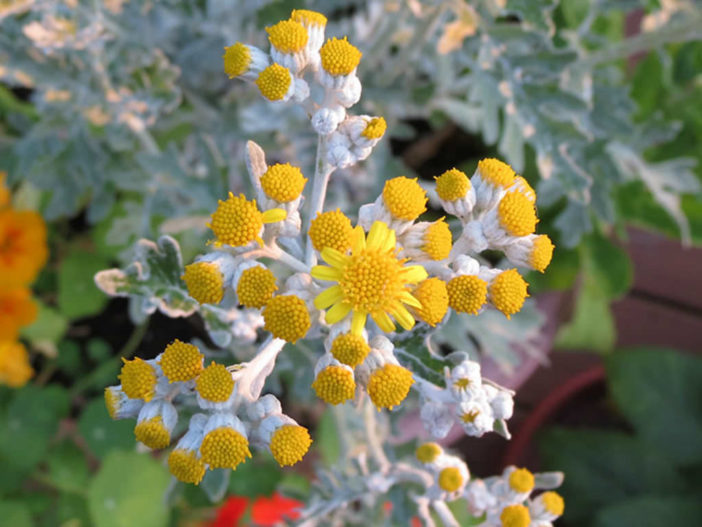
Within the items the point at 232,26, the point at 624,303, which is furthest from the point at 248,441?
the point at 624,303

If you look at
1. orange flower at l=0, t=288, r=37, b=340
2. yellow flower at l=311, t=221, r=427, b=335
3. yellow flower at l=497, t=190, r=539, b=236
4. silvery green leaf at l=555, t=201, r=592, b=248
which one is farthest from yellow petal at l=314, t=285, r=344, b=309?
orange flower at l=0, t=288, r=37, b=340

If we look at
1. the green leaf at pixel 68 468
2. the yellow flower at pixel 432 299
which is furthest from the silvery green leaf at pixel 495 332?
the green leaf at pixel 68 468

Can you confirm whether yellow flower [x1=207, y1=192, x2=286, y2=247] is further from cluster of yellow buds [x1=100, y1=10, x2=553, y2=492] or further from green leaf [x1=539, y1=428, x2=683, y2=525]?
green leaf [x1=539, y1=428, x2=683, y2=525]

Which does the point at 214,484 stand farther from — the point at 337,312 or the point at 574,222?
the point at 574,222

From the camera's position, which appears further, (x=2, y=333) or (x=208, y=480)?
(x=2, y=333)

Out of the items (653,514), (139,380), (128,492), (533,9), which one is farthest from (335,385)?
(653,514)

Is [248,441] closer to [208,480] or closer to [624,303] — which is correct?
[208,480]
